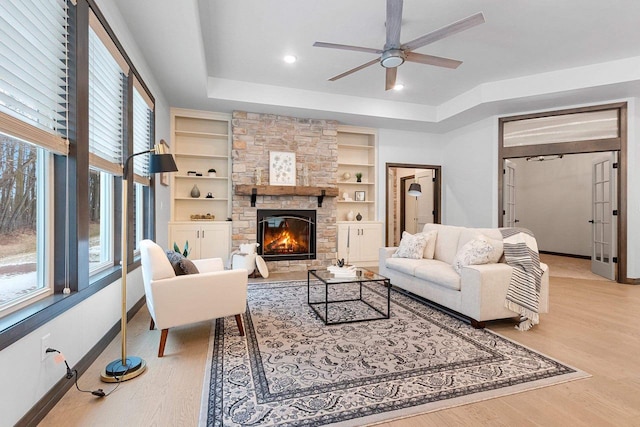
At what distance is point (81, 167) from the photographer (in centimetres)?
208

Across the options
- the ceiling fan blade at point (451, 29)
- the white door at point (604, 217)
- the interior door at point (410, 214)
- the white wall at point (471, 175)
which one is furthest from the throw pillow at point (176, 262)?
the interior door at point (410, 214)

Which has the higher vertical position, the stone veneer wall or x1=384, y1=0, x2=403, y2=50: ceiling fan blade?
x1=384, y1=0, x2=403, y2=50: ceiling fan blade

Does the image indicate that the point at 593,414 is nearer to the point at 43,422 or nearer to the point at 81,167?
the point at 43,422

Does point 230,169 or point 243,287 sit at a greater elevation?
point 230,169

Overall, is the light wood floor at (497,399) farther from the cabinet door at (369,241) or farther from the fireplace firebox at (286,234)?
the cabinet door at (369,241)

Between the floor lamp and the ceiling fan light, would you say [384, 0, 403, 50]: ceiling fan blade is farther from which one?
the floor lamp

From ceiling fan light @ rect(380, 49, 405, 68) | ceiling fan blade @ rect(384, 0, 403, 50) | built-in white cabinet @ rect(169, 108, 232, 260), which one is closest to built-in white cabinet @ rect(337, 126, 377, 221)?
built-in white cabinet @ rect(169, 108, 232, 260)

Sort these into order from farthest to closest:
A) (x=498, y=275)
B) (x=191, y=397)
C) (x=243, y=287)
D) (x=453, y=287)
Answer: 1. (x=453, y=287)
2. (x=498, y=275)
3. (x=243, y=287)
4. (x=191, y=397)

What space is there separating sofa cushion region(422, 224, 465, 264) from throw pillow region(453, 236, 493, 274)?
2.13ft

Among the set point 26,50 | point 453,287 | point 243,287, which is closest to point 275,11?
point 26,50

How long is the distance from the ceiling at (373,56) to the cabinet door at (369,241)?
82.9 inches

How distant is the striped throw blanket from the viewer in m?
2.90

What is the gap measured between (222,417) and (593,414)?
78.5 inches

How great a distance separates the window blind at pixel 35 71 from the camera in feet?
5.02
